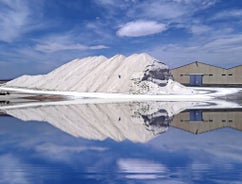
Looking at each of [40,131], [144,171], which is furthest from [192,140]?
[40,131]

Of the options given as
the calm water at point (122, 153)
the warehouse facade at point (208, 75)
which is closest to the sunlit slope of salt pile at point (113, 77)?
the warehouse facade at point (208, 75)

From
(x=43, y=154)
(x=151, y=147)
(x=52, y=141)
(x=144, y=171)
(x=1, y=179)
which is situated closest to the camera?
(x=1, y=179)

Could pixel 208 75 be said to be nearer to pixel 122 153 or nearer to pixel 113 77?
pixel 113 77

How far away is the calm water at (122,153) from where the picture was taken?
520cm

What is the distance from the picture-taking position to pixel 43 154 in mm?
7055

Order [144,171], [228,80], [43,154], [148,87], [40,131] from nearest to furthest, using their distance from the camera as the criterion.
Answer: [144,171], [43,154], [40,131], [148,87], [228,80]

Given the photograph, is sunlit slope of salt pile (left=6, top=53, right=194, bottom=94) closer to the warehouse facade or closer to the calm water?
the warehouse facade

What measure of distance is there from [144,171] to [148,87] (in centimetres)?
2931

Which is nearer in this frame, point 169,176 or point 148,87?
point 169,176

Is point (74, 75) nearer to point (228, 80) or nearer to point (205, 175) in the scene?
point (228, 80)

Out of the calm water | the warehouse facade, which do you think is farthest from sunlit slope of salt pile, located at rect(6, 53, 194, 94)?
the calm water

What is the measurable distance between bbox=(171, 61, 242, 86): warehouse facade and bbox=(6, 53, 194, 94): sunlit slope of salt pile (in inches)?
151

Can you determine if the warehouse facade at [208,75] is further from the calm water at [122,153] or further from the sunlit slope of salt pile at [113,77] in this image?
the calm water at [122,153]

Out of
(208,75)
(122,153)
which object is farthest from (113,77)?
(122,153)
